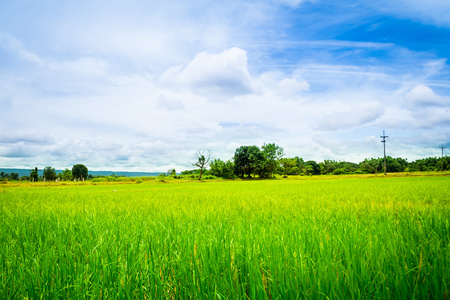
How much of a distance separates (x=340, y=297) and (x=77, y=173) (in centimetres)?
10821

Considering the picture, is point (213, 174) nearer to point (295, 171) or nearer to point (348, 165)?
point (295, 171)

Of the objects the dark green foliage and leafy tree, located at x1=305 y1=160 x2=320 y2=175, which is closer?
the dark green foliage

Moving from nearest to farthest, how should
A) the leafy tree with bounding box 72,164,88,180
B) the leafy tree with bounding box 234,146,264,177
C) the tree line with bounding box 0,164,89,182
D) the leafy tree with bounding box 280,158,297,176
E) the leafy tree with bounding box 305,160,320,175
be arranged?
the leafy tree with bounding box 234,146,264,177
the tree line with bounding box 0,164,89,182
the leafy tree with bounding box 280,158,297,176
the leafy tree with bounding box 72,164,88,180
the leafy tree with bounding box 305,160,320,175

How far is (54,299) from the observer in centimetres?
127

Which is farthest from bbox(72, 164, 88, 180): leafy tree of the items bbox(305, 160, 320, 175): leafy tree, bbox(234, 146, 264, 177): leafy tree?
bbox(305, 160, 320, 175): leafy tree

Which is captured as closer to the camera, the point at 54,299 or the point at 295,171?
the point at 54,299

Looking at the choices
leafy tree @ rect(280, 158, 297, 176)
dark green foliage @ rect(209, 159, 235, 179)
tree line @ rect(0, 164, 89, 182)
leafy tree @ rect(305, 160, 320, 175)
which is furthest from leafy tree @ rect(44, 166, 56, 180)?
leafy tree @ rect(305, 160, 320, 175)

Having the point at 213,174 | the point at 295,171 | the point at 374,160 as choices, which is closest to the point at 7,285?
the point at 213,174

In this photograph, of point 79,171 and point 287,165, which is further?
point 79,171

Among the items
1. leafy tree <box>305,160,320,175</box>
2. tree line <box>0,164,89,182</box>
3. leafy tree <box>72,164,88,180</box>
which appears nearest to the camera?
tree line <box>0,164,89,182</box>

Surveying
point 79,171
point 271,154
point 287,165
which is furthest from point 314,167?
point 79,171

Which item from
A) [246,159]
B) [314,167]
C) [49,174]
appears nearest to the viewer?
[246,159]

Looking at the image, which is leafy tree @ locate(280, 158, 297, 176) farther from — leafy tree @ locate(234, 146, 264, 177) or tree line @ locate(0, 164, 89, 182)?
tree line @ locate(0, 164, 89, 182)

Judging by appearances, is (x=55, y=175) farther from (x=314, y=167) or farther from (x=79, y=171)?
(x=314, y=167)
